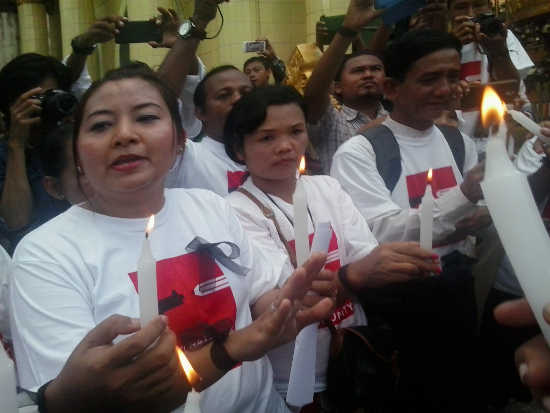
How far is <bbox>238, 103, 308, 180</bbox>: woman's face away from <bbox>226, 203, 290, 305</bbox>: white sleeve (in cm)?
38

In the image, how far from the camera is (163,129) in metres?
1.56

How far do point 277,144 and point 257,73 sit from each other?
9.10 feet

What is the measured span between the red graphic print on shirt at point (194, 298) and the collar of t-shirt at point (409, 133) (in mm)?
1387

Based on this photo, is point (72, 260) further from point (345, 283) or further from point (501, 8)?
point (501, 8)

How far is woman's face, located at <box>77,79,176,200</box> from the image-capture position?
146 cm

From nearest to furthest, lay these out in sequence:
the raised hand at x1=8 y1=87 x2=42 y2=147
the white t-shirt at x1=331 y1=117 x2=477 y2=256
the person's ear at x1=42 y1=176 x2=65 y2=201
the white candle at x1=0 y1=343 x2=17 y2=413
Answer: the white candle at x1=0 y1=343 x2=17 y2=413 < the white t-shirt at x1=331 y1=117 x2=477 y2=256 < the person's ear at x1=42 y1=176 x2=65 y2=201 < the raised hand at x1=8 y1=87 x2=42 y2=147

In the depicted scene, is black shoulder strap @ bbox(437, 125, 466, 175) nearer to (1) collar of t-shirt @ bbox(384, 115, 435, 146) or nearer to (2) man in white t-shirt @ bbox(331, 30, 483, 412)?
(2) man in white t-shirt @ bbox(331, 30, 483, 412)

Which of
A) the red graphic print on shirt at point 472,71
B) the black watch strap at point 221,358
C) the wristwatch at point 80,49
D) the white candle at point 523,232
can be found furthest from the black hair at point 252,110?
the red graphic print on shirt at point 472,71

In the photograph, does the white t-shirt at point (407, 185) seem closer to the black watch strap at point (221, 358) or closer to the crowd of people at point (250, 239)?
the crowd of people at point (250, 239)

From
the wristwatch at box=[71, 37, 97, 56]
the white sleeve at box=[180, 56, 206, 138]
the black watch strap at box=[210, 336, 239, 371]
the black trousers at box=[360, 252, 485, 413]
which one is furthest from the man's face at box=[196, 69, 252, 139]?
the black watch strap at box=[210, 336, 239, 371]

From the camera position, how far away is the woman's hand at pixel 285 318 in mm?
1108

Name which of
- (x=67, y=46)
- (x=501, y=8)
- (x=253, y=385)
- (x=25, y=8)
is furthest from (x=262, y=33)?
(x=25, y=8)

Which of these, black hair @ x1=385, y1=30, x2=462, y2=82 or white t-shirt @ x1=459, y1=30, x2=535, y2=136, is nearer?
black hair @ x1=385, y1=30, x2=462, y2=82

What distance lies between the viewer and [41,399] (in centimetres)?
112
